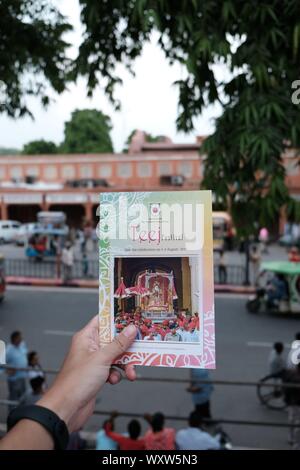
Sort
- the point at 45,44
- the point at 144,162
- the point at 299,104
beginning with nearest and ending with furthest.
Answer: the point at 299,104 < the point at 45,44 < the point at 144,162

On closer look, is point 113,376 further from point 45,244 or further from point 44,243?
point 44,243

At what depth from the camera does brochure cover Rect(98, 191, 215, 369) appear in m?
1.30

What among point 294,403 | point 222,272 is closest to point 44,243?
point 222,272

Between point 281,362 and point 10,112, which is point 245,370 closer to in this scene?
point 281,362

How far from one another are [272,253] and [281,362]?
18.3 metres

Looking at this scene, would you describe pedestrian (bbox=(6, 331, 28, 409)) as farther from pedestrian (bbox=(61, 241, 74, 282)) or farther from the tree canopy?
pedestrian (bbox=(61, 241, 74, 282))

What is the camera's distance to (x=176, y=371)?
7547 mm

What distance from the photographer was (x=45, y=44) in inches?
149

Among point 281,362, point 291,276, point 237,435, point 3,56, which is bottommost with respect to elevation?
point 237,435

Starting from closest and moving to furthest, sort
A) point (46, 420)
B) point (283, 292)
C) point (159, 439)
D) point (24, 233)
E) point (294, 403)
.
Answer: point (46, 420) < point (159, 439) < point (294, 403) < point (283, 292) < point (24, 233)

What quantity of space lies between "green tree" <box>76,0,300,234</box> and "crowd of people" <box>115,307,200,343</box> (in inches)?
51.5

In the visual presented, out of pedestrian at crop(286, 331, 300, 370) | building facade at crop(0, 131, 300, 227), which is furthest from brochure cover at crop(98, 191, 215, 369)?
building facade at crop(0, 131, 300, 227)

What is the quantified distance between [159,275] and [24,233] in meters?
24.4

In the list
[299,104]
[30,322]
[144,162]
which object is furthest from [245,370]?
[144,162]
